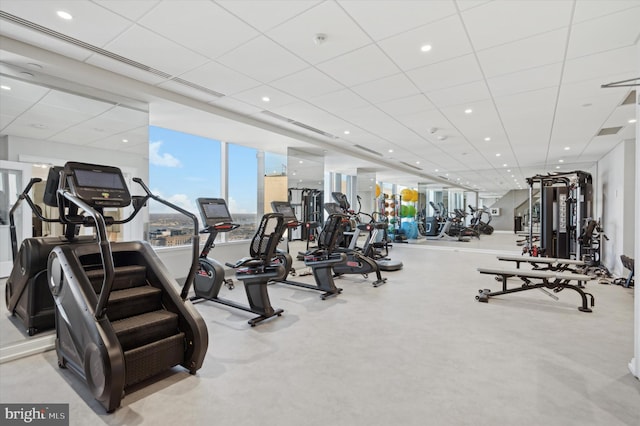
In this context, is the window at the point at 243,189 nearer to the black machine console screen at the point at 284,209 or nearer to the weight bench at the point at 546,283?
the black machine console screen at the point at 284,209

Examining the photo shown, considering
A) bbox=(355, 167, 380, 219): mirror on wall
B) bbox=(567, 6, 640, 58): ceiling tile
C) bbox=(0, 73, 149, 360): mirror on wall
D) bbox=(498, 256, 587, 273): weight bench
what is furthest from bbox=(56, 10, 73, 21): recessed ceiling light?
bbox=(355, 167, 380, 219): mirror on wall

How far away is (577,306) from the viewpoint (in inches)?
175

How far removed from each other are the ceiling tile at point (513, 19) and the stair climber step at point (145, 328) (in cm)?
348

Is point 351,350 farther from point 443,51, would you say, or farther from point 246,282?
point 443,51

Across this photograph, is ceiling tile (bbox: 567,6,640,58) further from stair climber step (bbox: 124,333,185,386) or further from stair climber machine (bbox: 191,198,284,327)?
stair climber step (bbox: 124,333,185,386)

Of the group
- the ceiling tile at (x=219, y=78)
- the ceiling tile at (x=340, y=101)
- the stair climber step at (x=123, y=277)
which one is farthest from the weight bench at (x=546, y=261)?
the stair climber step at (x=123, y=277)

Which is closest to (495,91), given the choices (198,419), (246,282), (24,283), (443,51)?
(443,51)

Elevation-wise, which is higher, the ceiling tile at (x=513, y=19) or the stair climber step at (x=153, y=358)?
the ceiling tile at (x=513, y=19)

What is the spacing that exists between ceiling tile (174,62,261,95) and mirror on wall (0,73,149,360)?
1.06 m

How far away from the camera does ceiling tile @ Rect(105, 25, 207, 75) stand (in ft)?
9.61

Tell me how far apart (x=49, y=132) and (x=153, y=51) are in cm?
155

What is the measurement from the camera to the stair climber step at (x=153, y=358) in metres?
2.28

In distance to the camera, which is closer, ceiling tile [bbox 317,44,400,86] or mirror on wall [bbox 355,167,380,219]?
ceiling tile [bbox 317,44,400,86]

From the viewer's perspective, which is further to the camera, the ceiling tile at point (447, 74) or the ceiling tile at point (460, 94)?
the ceiling tile at point (460, 94)
